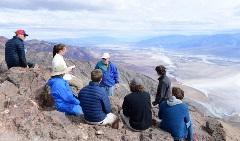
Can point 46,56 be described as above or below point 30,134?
below

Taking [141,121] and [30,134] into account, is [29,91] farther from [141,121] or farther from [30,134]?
[141,121]

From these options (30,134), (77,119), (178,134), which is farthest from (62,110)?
(178,134)

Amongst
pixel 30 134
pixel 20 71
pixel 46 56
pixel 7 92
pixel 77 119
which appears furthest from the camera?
pixel 46 56

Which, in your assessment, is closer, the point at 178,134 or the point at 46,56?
the point at 178,134

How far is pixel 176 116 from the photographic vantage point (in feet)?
51.0

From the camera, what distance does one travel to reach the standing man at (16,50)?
2045 centimetres

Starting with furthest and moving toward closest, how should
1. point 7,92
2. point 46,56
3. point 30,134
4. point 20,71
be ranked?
point 46,56 < point 20,71 < point 7,92 < point 30,134

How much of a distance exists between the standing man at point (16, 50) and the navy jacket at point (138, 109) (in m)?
7.90

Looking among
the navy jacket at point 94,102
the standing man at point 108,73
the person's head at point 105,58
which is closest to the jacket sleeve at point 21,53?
the standing man at point 108,73

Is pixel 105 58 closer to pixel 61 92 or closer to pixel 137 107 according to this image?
pixel 61 92

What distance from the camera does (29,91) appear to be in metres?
19.3

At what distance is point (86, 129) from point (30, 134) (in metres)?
2.27

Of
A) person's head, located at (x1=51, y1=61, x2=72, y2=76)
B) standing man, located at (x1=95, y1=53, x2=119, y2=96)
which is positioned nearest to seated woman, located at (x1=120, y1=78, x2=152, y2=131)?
person's head, located at (x1=51, y1=61, x2=72, y2=76)

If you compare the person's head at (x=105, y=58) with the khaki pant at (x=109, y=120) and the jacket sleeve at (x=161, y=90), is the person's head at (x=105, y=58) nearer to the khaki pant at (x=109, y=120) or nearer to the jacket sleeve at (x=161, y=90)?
A: the jacket sleeve at (x=161, y=90)
